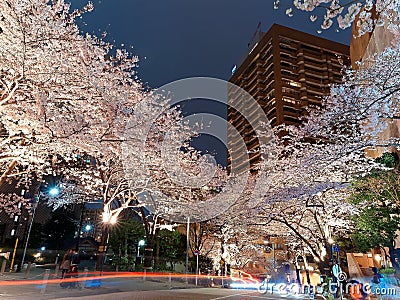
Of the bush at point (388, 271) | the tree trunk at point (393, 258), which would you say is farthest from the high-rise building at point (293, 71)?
the tree trunk at point (393, 258)

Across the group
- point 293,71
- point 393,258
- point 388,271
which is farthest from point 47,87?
point 293,71

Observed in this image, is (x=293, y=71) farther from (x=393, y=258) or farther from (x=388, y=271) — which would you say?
(x=393, y=258)

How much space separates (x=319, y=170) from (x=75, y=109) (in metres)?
12.6

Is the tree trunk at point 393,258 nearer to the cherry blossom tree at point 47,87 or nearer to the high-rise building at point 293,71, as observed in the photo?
the cherry blossom tree at point 47,87

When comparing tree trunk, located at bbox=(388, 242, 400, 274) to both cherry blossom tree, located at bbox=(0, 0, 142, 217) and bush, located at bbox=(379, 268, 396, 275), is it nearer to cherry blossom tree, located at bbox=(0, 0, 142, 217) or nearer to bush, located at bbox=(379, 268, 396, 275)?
bush, located at bbox=(379, 268, 396, 275)

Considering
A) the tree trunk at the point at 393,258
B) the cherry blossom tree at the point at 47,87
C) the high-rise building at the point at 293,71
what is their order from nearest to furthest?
1. the cherry blossom tree at the point at 47,87
2. the tree trunk at the point at 393,258
3. the high-rise building at the point at 293,71

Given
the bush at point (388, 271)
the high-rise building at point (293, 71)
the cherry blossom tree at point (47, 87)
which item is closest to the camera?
the cherry blossom tree at point (47, 87)

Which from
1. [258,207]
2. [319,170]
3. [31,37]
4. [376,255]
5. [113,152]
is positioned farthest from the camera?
[376,255]

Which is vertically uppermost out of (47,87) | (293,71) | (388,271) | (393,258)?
(293,71)

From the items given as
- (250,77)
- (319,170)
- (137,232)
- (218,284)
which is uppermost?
(250,77)

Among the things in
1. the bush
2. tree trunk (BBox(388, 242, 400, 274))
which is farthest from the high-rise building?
tree trunk (BBox(388, 242, 400, 274))

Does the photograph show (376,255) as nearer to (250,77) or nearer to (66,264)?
(66,264)

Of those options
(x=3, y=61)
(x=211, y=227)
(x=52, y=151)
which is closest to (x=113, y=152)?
(x=52, y=151)

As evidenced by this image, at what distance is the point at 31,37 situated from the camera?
320 inches
